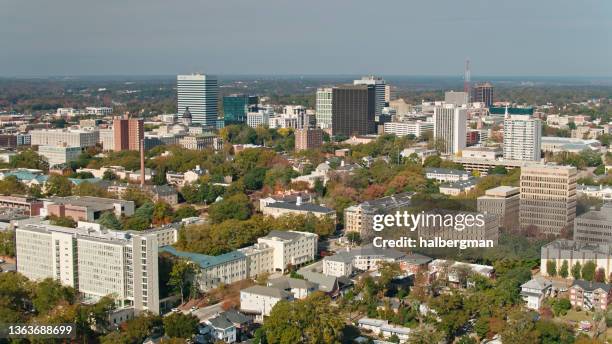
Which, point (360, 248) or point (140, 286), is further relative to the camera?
point (360, 248)

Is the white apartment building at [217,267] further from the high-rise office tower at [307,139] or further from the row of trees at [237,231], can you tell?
the high-rise office tower at [307,139]

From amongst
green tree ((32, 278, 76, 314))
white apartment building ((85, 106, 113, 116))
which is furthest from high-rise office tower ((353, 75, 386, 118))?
green tree ((32, 278, 76, 314))

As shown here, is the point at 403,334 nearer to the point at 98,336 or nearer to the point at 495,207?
the point at 98,336

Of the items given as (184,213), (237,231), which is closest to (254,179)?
(184,213)

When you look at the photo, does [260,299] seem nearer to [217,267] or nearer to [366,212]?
[217,267]

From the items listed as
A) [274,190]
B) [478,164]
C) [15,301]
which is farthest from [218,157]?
[15,301]

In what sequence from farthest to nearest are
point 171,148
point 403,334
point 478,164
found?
point 171,148, point 478,164, point 403,334

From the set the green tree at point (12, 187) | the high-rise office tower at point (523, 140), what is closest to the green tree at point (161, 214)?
the green tree at point (12, 187)
